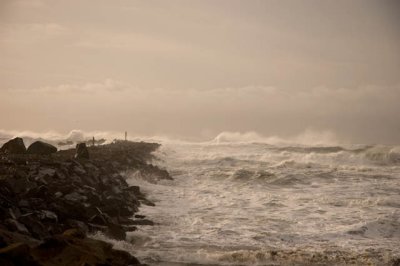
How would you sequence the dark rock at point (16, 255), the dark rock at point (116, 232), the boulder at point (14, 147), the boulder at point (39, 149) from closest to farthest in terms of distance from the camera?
1. the dark rock at point (16, 255)
2. the dark rock at point (116, 232)
3. the boulder at point (14, 147)
4. the boulder at point (39, 149)

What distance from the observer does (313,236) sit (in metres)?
12.5

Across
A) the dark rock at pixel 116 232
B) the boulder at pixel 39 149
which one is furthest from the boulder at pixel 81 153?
the dark rock at pixel 116 232

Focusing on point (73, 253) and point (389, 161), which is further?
point (389, 161)

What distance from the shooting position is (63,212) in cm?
1134

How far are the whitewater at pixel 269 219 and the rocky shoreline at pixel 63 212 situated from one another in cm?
95

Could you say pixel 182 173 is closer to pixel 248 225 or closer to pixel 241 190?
pixel 241 190

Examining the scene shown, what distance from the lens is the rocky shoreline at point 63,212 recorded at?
7.48 meters

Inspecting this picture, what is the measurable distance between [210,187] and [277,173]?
605 cm

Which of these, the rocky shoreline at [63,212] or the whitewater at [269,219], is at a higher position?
the rocky shoreline at [63,212]

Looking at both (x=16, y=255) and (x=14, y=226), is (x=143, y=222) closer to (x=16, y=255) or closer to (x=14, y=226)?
(x=14, y=226)

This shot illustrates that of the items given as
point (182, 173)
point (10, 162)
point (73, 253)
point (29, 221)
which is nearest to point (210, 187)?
point (182, 173)

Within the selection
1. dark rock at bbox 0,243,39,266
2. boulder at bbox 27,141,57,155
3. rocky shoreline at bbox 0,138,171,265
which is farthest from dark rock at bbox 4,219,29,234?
boulder at bbox 27,141,57,155

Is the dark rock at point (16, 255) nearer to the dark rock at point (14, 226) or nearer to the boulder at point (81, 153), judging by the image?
the dark rock at point (14, 226)

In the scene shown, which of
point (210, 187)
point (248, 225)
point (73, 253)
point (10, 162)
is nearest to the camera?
point (73, 253)
